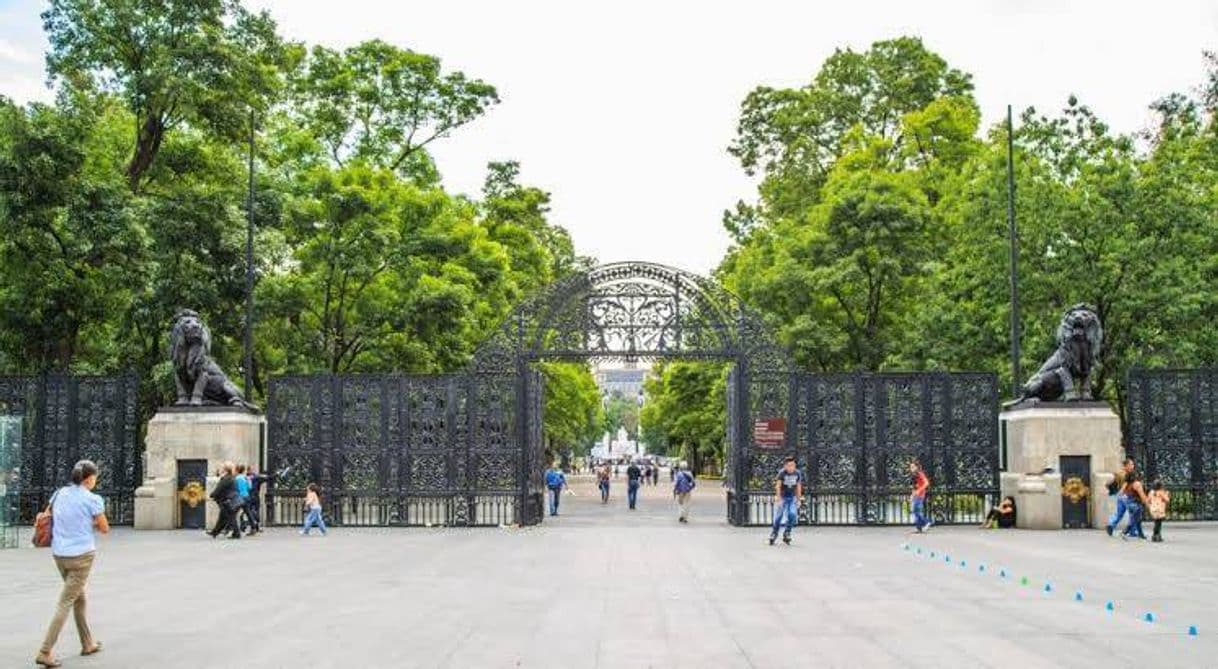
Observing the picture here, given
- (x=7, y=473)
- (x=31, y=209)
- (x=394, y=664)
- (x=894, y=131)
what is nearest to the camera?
(x=394, y=664)

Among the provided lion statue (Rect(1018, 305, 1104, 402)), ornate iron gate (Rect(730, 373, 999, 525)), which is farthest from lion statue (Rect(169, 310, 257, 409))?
lion statue (Rect(1018, 305, 1104, 402))

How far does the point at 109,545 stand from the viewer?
2112 cm

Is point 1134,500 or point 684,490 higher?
point 1134,500

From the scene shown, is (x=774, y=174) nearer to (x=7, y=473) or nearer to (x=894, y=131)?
(x=894, y=131)

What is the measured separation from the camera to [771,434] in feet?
83.9

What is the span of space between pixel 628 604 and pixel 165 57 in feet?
69.2

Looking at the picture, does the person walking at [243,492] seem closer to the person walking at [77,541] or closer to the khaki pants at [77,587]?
the person walking at [77,541]

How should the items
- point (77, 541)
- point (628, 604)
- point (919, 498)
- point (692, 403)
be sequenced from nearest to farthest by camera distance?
point (77, 541)
point (628, 604)
point (919, 498)
point (692, 403)

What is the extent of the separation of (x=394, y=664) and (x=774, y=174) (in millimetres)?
42194

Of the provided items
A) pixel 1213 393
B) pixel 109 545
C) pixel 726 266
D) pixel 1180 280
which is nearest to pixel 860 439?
pixel 1213 393

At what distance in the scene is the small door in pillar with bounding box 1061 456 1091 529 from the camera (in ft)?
80.8

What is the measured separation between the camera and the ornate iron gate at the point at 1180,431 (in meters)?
25.4

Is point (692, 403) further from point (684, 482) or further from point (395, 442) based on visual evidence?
point (395, 442)

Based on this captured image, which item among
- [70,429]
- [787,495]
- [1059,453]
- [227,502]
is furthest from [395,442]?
[1059,453]
